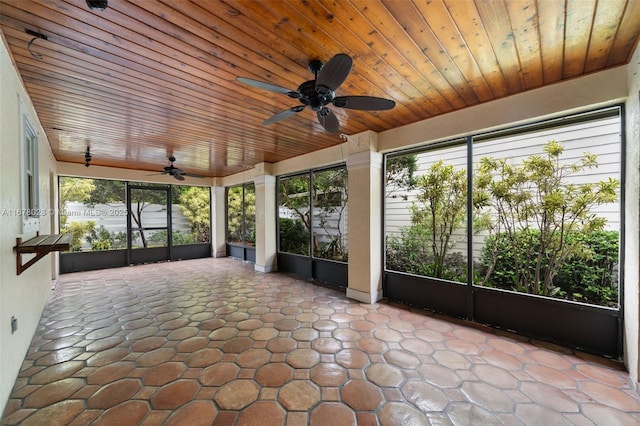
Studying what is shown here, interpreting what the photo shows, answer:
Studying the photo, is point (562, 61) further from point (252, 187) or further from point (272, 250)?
point (252, 187)

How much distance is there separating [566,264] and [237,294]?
453cm

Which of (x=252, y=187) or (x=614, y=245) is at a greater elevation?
(x=252, y=187)

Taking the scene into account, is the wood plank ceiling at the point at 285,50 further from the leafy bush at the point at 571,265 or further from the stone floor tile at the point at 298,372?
the stone floor tile at the point at 298,372

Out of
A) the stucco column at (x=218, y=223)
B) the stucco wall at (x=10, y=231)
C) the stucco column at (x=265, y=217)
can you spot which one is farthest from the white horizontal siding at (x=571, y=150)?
the stucco column at (x=218, y=223)

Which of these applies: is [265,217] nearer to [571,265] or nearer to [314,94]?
[314,94]

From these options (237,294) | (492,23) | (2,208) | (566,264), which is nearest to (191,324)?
(237,294)

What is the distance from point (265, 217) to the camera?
5.96m

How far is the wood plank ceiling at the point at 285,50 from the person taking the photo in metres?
1.66

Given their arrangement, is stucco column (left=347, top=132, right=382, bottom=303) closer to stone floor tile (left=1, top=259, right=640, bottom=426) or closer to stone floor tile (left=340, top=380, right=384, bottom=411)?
stone floor tile (left=1, top=259, right=640, bottom=426)

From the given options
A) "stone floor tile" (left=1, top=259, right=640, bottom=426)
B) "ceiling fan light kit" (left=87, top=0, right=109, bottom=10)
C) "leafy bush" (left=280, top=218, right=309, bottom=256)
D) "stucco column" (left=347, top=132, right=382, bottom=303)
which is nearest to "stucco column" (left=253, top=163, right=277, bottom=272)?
"leafy bush" (left=280, top=218, right=309, bottom=256)

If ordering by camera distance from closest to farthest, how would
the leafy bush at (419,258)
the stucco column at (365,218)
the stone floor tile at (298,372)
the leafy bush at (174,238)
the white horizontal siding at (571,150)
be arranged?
the stone floor tile at (298,372)
the white horizontal siding at (571,150)
the leafy bush at (419,258)
the stucco column at (365,218)
the leafy bush at (174,238)

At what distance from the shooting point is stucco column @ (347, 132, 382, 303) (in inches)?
156

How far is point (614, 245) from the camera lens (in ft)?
8.42

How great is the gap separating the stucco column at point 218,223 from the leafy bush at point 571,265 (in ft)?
23.2
